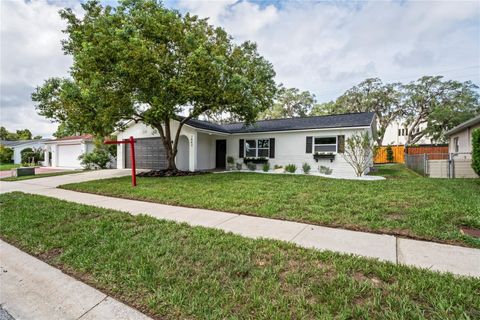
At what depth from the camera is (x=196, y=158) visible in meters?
14.4

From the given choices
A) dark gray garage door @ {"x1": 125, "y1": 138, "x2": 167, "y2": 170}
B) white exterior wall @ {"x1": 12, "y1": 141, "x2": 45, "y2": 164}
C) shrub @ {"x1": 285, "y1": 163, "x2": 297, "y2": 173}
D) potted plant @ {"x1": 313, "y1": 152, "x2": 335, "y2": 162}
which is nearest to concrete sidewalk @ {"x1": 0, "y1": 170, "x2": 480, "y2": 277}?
shrub @ {"x1": 285, "y1": 163, "x2": 297, "y2": 173}

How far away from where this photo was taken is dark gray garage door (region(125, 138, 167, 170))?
15.5m

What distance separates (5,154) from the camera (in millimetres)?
28062

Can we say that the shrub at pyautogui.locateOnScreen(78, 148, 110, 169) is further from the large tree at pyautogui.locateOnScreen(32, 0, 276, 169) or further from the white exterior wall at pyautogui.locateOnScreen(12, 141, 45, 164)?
the white exterior wall at pyautogui.locateOnScreen(12, 141, 45, 164)

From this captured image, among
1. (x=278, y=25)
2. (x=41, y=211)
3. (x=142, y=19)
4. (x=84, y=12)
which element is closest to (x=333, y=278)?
(x=41, y=211)

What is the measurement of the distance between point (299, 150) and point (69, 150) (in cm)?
2017

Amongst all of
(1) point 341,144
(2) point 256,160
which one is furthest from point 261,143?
(1) point 341,144

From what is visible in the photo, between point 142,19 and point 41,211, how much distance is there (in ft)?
25.6

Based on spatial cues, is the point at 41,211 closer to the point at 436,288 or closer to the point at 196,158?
the point at 436,288

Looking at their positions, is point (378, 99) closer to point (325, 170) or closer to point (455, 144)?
point (455, 144)

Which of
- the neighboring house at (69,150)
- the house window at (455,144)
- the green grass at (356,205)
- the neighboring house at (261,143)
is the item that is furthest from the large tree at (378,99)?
the neighboring house at (69,150)

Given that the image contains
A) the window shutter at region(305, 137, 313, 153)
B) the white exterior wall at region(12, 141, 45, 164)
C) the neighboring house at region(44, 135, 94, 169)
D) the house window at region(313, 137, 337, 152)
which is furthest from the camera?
the white exterior wall at region(12, 141, 45, 164)

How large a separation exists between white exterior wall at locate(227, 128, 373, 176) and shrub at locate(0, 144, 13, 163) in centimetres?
3029

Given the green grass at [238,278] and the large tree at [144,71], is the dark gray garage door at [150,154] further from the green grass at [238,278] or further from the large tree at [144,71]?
the green grass at [238,278]
